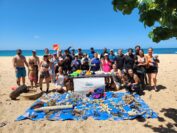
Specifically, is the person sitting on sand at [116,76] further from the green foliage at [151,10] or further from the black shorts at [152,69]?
the green foliage at [151,10]

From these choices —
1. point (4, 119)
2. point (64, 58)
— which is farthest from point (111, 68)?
point (4, 119)

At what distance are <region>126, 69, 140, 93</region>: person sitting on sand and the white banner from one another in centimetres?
119

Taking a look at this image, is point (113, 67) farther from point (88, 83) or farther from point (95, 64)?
point (88, 83)

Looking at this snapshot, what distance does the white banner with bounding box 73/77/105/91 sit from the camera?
30.8 feet

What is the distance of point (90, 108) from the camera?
287 inches

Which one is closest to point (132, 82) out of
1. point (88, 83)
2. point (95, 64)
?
point (88, 83)

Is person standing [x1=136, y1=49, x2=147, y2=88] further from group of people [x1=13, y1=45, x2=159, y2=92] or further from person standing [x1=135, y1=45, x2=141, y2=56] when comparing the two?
person standing [x1=135, y1=45, x2=141, y2=56]

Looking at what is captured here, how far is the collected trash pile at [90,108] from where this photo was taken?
21.8 ft

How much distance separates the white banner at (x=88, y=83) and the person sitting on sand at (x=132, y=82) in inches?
46.8

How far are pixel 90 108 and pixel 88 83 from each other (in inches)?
87.3

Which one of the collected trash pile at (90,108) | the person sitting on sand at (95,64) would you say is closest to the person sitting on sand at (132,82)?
the collected trash pile at (90,108)

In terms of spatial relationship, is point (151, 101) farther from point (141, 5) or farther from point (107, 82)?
point (141, 5)

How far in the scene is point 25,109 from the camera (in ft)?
24.9

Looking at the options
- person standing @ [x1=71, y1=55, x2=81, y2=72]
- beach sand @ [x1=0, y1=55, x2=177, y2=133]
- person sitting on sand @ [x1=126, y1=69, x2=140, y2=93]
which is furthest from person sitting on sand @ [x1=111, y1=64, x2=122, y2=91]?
beach sand @ [x1=0, y1=55, x2=177, y2=133]
